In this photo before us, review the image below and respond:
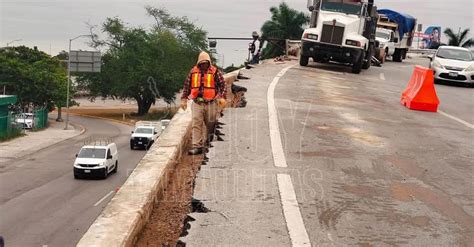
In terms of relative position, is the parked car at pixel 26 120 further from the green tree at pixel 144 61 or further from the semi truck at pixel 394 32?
the semi truck at pixel 394 32

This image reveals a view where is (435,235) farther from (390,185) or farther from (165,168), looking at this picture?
(165,168)

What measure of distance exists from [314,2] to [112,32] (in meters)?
65.0

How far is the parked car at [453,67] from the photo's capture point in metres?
27.7

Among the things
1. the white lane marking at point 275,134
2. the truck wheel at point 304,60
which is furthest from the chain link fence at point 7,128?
the white lane marking at point 275,134

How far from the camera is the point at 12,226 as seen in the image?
24.2 m

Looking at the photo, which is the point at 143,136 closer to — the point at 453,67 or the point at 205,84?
the point at 453,67

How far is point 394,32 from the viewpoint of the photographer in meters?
43.2

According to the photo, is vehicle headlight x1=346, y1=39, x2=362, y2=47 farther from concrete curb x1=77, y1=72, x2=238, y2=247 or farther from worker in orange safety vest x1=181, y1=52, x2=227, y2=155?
concrete curb x1=77, y1=72, x2=238, y2=247

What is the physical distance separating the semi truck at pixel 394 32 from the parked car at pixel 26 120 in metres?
37.2

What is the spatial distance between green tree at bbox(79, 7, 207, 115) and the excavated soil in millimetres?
72223

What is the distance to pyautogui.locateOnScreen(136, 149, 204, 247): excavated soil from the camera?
19.5ft

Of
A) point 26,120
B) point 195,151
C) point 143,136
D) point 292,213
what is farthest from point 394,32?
point 26,120

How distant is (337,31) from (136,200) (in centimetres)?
2227

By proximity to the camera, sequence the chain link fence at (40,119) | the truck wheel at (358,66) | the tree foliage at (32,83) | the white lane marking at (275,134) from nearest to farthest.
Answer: the white lane marking at (275,134), the truck wheel at (358,66), the chain link fence at (40,119), the tree foliage at (32,83)
